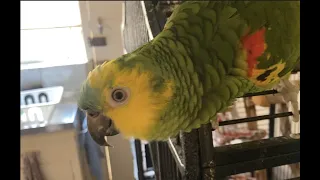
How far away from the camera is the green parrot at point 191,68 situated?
40cm

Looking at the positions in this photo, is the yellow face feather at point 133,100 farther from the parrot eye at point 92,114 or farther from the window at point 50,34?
the window at point 50,34

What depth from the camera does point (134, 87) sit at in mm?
396

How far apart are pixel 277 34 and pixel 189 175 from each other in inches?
9.9

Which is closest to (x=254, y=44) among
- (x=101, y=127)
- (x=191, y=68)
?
(x=191, y=68)

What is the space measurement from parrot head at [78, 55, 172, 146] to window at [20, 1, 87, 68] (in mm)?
237

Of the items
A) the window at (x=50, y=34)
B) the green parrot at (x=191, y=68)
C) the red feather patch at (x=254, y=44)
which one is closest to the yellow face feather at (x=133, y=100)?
the green parrot at (x=191, y=68)

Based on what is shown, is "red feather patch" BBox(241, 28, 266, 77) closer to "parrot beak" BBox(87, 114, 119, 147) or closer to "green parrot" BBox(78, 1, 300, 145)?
"green parrot" BBox(78, 1, 300, 145)

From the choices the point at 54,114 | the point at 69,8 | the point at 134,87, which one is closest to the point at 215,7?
the point at 134,87

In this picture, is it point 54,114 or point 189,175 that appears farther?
point 54,114
